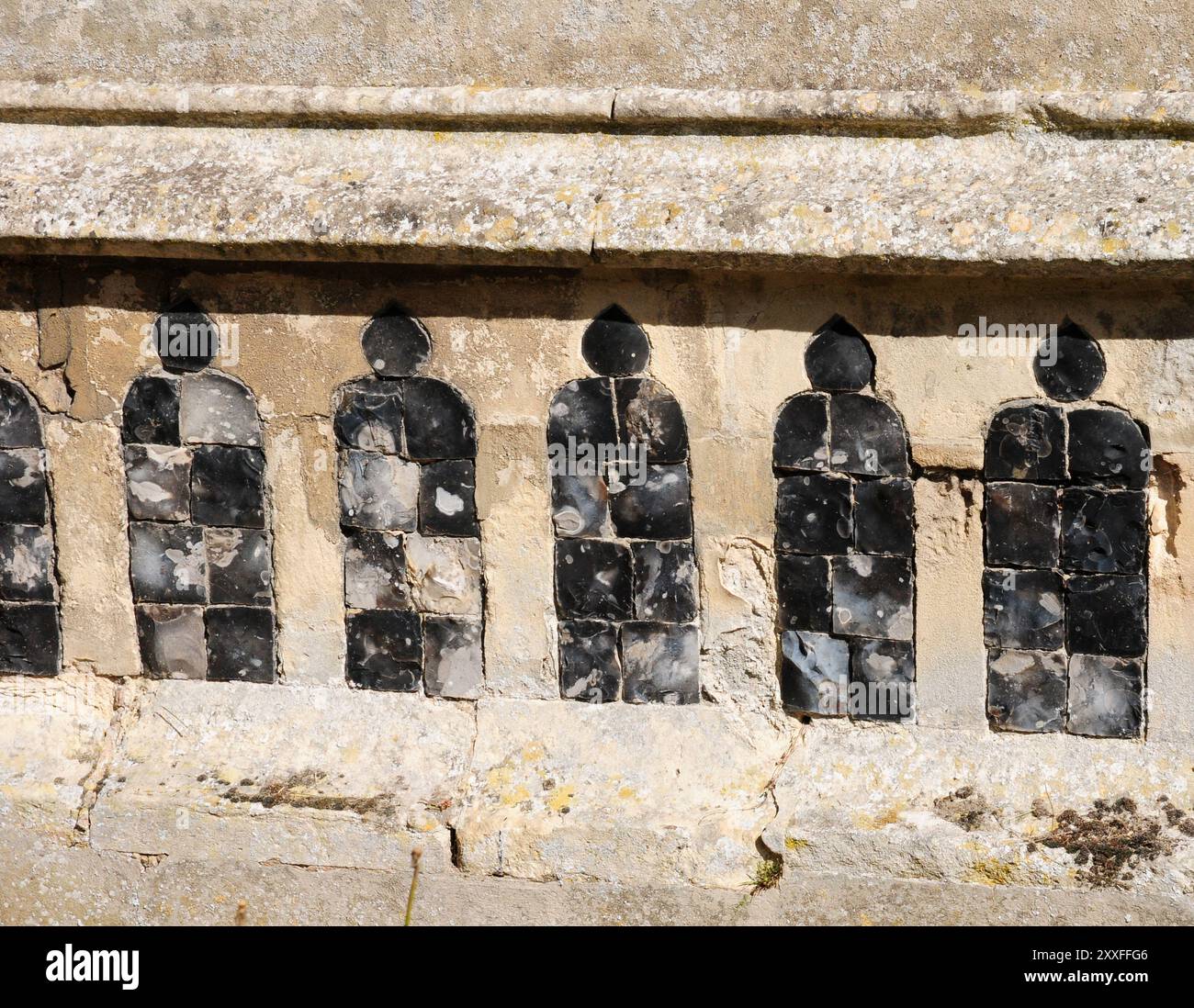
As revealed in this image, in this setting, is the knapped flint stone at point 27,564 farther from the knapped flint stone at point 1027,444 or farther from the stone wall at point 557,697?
the knapped flint stone at point 1027,444

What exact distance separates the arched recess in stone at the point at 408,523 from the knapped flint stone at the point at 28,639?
816mm

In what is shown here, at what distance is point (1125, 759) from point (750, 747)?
0.89 meters

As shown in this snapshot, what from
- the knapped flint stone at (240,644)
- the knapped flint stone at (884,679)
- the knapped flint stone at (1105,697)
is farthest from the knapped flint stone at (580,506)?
the knapped flint stone at (1105,697)

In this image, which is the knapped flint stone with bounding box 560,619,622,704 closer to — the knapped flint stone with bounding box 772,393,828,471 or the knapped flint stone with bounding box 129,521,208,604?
the knapped flint stone with bounding box 772,393,828,471

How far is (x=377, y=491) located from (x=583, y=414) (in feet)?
1.84

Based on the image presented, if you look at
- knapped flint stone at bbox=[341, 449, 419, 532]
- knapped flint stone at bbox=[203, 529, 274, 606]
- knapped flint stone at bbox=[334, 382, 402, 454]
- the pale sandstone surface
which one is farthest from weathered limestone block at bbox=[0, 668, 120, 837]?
the pale sandstone surface

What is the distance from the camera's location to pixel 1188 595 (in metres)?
3.10

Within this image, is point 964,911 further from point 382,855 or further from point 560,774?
point 382,855

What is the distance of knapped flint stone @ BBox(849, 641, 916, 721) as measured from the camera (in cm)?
328

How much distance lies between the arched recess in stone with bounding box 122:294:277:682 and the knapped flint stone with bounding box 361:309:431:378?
14.0 inches

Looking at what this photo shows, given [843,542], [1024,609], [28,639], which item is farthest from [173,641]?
[1024,609]

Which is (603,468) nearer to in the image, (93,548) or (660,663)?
(660,663)

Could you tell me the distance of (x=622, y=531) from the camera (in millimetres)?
3299

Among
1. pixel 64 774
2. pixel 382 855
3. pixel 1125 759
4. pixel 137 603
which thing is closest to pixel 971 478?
pixel 1125 759
